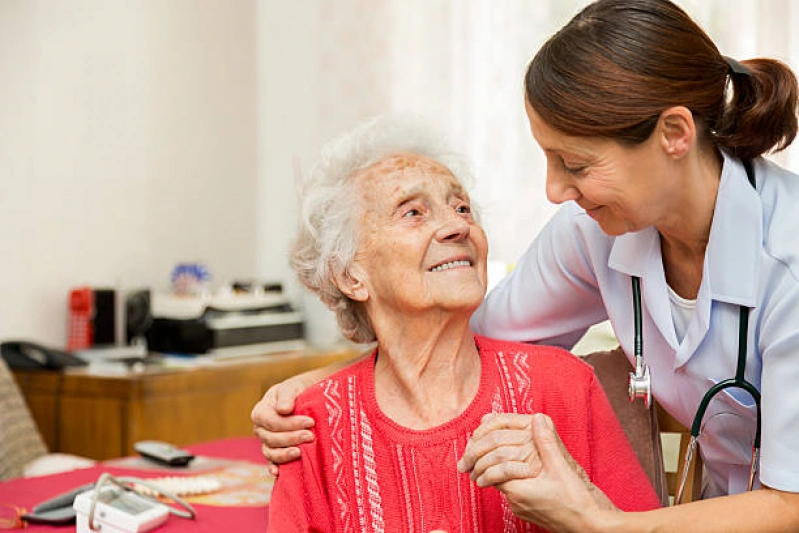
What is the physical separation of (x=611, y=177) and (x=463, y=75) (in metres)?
3.16

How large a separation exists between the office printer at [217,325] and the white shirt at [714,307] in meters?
2.42

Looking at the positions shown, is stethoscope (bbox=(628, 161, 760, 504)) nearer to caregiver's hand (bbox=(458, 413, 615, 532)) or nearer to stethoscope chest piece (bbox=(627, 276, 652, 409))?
stethoscope chest piece (bbox=(627, 276, 652, 409))

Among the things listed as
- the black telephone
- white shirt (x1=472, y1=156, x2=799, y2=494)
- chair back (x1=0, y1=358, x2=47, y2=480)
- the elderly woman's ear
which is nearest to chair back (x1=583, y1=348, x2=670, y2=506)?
white shirt (x1=472, y1=156, x2=799, y2=494)

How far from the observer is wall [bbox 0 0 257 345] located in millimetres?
3838

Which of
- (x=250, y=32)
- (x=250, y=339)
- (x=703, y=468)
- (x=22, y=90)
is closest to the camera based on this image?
(x=703, y=468)

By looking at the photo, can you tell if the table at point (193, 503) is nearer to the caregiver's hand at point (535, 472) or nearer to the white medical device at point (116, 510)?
the white medical device at point (116, 510)

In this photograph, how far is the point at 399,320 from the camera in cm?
169

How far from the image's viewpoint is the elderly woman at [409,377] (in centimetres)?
158

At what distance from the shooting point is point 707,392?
153cm

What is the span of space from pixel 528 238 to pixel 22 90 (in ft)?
7.01

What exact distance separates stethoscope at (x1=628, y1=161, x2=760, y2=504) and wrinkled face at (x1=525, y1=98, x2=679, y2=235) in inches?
6.8

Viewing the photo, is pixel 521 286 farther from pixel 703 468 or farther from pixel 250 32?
pixel 250 32

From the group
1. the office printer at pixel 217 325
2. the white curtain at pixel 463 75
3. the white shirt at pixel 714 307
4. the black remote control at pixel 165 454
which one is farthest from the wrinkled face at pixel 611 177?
the office printer at pixel 217 325


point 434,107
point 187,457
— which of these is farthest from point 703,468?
point 434,107
